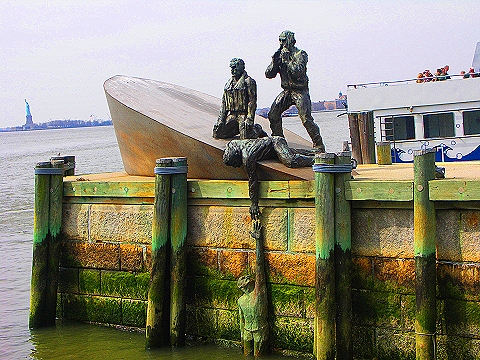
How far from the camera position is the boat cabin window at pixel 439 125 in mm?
21859

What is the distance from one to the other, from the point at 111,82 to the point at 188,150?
10.1 feet

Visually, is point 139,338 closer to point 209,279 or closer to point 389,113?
point 209,279

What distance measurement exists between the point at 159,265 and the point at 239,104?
8.06 feet

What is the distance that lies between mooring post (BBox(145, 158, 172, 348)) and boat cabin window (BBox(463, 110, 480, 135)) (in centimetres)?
1429

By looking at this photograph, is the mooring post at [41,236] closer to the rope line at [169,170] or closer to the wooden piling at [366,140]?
the rope line at [169,170]

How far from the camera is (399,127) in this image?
73.8 feet

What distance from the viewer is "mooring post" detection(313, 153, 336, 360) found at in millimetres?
8219

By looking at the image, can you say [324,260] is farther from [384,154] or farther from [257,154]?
[384,154]

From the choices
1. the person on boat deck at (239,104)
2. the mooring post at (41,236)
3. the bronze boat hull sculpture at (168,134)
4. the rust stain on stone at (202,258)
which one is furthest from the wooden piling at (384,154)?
the mooring post at (41,236)

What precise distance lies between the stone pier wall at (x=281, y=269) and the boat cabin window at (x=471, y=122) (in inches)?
552

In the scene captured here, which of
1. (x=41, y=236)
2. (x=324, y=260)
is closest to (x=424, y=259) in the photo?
(x=324, y=260)

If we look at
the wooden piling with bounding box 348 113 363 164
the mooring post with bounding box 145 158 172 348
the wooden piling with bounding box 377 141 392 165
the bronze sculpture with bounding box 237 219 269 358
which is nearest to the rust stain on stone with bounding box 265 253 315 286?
the bronze sculpture with bounding box 237 219 269 358

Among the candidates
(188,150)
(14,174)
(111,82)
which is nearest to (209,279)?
(188,150)

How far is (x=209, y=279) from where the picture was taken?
9.37 meters
